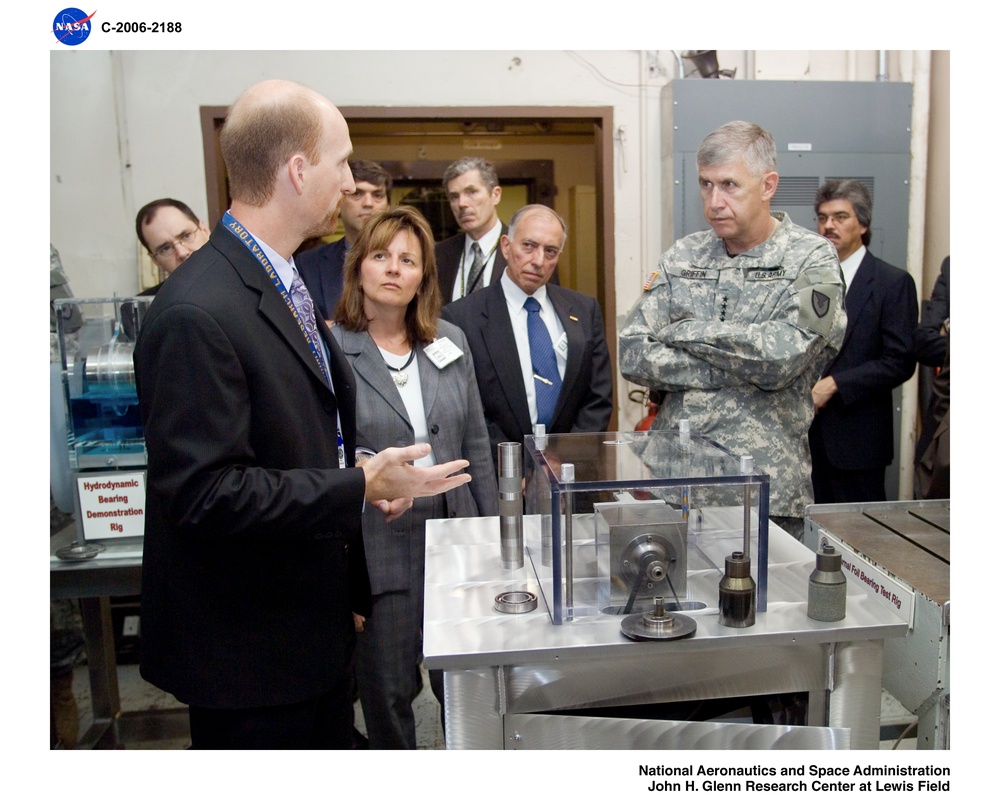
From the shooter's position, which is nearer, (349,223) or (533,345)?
(533,345)

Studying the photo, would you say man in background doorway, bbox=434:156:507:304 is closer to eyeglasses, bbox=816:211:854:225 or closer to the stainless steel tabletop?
eyeglasses, bbox=816:211:854:225

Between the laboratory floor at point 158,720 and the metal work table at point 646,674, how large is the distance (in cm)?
137

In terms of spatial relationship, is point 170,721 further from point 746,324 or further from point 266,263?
point 746,324

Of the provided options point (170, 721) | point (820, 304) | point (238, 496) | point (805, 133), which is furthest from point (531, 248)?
point (170, 721)

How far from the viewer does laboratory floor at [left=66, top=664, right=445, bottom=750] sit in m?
2.52

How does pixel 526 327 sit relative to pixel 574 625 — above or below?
above

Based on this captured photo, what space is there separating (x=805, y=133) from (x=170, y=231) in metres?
2.69

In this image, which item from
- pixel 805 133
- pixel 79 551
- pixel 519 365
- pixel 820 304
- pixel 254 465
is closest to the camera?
pixel 254 465

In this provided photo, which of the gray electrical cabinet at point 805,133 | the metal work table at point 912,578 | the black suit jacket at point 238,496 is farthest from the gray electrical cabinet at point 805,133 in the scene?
the black suit jacket at point 238,496

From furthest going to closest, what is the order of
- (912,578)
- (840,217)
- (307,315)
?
(840,217) → (912,578) → (307,315)

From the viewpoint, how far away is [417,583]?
2004 mm

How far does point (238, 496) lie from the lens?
45.8 inches

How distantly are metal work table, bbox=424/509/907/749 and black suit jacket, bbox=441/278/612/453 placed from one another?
3.99 ft
